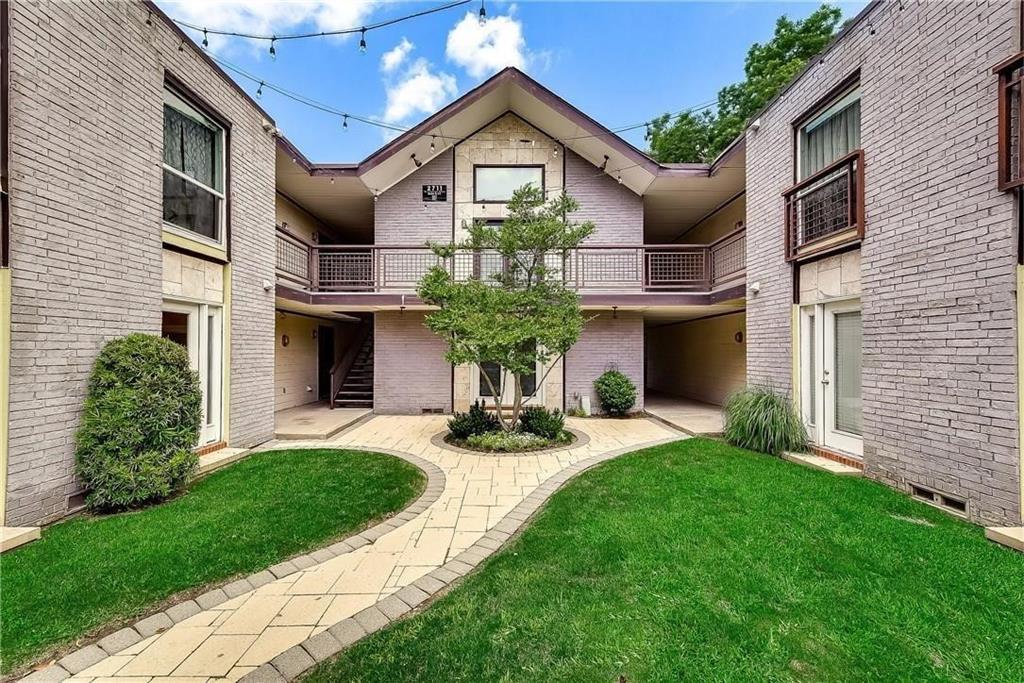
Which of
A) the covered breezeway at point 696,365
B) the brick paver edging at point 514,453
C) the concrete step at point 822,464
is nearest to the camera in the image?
the concrete step at point 822,464

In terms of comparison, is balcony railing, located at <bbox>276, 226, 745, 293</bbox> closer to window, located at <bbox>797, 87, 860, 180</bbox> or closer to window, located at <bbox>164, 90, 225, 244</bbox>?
window, located at <bbox>797, 87, 860, 180</bbox>

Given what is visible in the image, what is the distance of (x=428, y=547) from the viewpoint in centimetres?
358

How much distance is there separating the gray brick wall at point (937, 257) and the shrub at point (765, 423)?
114 cm

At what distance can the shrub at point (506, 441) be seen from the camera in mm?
6652

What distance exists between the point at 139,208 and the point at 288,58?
14.1ft

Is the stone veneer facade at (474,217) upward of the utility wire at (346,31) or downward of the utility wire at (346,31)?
downward

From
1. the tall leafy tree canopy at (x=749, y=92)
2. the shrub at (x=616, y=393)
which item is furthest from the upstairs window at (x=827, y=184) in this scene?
the tall leafy tree canopy at (x=749, y=92)

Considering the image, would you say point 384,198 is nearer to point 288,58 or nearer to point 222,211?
point 288,58

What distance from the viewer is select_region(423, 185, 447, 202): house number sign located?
413 inches

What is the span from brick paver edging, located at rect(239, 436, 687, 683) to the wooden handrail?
7999mm

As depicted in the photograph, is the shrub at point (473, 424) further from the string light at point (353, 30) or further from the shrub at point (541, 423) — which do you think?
the string light at point (353, 30)

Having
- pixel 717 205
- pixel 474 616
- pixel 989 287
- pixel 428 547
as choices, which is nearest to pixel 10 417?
pixel 428 547

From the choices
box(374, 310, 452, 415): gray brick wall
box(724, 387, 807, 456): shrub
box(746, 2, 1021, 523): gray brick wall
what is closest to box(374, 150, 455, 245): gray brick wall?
box(374, 310, 452, 415): gray brick wall

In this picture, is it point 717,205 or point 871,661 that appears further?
point 717,205
